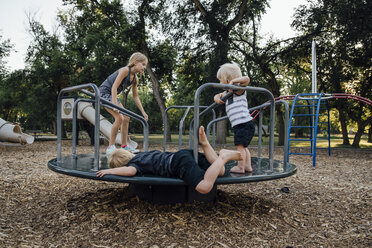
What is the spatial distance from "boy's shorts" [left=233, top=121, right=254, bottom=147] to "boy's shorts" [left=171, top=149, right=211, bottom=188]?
54 cm

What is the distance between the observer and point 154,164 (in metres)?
2.55

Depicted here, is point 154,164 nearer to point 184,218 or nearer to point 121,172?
point 121,172

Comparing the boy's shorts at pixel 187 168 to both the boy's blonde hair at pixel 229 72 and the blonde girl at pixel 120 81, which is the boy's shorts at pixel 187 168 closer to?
the boy's blonde hair at pixel 229 72

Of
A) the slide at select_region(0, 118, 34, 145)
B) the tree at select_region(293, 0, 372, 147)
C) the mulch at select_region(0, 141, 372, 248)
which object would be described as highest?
the tree at select_region(293, 0, 372, 147)

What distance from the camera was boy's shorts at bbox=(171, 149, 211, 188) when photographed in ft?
7.48

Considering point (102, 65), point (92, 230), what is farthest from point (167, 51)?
point (92, 230)

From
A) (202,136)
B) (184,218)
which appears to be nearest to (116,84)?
(202,136)

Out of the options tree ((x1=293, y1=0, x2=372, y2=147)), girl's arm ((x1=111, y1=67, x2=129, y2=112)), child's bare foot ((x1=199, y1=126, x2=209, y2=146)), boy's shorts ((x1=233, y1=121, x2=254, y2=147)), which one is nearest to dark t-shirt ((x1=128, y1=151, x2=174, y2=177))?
child's bare foot ((x1=199, y1=126, x2=209, y2=146))

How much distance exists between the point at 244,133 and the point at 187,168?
0.76 m

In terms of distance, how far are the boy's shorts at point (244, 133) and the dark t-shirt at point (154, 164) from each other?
68 cm

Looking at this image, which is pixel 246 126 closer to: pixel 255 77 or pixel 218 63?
pixel 218 63

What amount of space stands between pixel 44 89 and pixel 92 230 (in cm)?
1622

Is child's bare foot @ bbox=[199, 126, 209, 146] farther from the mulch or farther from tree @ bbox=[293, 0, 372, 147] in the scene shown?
tree @ bbox=[293, 0, 372, 147]

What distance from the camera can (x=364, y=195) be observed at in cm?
371
